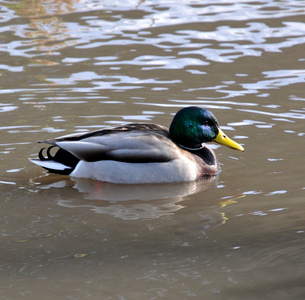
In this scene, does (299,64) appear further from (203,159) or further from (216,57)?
(203,159)

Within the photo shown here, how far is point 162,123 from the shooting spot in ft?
30.0

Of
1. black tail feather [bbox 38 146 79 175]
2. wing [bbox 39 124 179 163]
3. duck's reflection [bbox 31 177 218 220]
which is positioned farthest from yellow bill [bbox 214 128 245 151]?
black tail feather [bbox 38 146 79 175]

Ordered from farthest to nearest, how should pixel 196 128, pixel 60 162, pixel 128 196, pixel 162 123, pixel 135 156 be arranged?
pixel 162 123 → pixel 196 128 → pixel 60 162 → pixel 135 156 → pixel 128 196

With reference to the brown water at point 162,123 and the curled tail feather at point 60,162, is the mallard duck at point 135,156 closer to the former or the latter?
the curled tail feather at point 60,162

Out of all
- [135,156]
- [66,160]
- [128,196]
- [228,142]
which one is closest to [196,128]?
[228,142]

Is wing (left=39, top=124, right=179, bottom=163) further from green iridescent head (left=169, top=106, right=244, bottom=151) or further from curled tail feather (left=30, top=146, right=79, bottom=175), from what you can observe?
green iridescent head (left=169, top=106, right=244, bottom=151)

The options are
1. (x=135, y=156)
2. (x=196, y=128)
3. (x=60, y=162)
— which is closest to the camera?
(x=135, y=156)

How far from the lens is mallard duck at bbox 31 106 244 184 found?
7305mm

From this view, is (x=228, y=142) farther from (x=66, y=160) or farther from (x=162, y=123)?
(x=66, y=160)

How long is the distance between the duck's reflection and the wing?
292 millimetres

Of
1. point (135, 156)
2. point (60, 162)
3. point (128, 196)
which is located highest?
point (135, 156)

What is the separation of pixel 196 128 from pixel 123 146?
2.98ft

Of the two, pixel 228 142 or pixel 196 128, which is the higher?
pixel 196 128

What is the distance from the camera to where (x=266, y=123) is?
29.6ft
